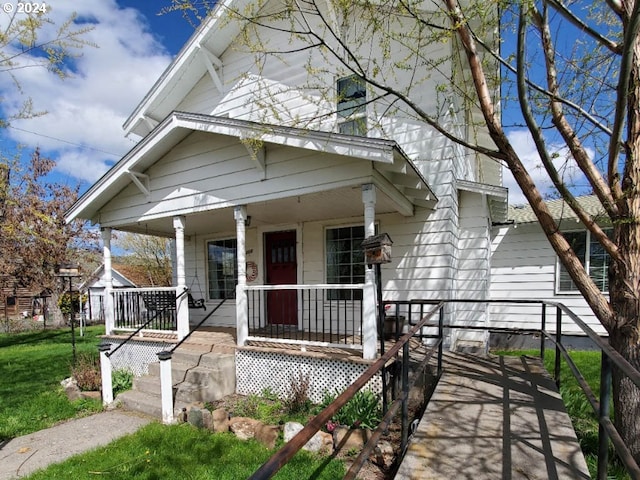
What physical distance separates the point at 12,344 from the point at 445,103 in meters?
15.2

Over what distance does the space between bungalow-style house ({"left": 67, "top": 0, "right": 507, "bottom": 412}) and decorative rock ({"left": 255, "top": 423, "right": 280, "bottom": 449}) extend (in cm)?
103

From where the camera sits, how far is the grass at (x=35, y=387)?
4.98 m

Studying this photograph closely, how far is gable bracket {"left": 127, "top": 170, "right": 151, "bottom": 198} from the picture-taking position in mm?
6539

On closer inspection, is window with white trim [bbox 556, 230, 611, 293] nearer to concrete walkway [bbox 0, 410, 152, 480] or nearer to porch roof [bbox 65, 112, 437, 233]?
porch roof [bbox 65, 112, 437, 233]

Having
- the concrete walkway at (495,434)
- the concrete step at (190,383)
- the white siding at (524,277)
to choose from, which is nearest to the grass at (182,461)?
the concrete step at (190,383)

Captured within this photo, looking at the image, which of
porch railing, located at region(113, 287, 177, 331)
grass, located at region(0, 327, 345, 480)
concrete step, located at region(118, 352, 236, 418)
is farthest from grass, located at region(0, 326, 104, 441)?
porch railing, located at region(113, 287, 177, 331)

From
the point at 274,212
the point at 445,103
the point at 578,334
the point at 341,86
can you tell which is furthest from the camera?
the point at 578,334

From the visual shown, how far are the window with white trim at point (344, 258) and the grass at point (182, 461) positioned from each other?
3332 millimetres

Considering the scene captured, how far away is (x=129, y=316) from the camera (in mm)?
7574

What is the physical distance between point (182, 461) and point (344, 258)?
4357 mm

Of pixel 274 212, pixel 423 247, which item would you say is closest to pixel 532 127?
pixel 423 247

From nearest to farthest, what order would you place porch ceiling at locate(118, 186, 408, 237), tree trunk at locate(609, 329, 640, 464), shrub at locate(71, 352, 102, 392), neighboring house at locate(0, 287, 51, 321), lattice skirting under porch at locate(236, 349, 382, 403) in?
tree trunk at locate(609, 329, 640, 464) < lattice skirting under porch at locate(236, 349, 382, 403) < porch ceiling at locate(118, 186, 408, 237) < shrub at locate(71, 352, 102, 392) < neighboring house at locate(0, 287, 51, 321)

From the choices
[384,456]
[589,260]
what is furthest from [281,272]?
[589,260]

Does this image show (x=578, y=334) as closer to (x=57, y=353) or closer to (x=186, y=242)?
(x=186, y=242)
